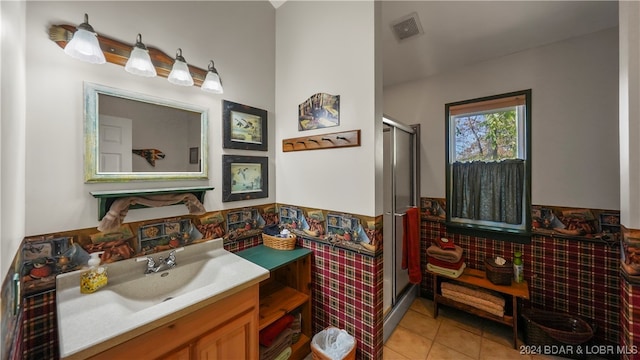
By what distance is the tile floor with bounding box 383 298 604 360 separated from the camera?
67.6 inches

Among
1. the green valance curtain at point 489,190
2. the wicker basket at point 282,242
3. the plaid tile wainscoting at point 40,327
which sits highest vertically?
the green valance curtain at point 489,190

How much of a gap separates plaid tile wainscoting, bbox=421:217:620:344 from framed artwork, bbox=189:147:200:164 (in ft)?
8.92

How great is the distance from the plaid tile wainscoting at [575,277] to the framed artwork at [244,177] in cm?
229

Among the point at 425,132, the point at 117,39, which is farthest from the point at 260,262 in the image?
the point at 425,132

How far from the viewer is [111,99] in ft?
3.80

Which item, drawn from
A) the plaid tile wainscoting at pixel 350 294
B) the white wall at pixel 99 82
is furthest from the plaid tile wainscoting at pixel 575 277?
the white wall at pixel 99 82

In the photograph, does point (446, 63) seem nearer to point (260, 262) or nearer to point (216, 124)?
point (216, 124)

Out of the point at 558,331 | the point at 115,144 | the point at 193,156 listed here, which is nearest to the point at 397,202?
the point at 558,331

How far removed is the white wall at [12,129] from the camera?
65 cm

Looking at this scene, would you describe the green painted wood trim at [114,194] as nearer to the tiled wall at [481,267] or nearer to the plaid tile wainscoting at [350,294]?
the tiled wall at [481,267]

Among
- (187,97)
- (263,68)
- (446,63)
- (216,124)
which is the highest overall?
(446,63)

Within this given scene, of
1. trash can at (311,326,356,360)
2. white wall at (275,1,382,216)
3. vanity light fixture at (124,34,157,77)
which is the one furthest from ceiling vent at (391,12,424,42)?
trash can at (311,326,356,360)

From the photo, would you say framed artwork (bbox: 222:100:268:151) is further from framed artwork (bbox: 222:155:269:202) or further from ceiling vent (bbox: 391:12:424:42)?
ceiling vent (bbox: 391:12:424:42)

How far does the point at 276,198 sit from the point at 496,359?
211 centimetres
